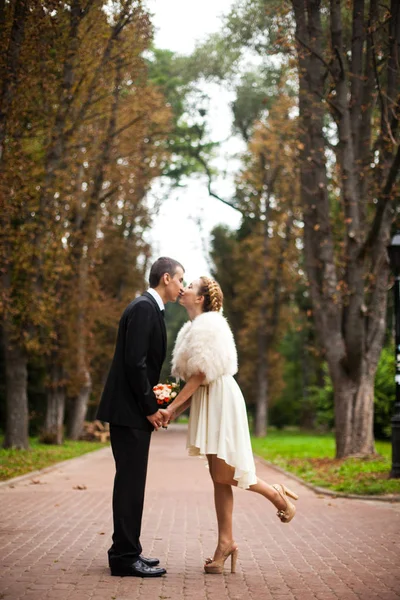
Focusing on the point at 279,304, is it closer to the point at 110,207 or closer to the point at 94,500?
the point at 110,207

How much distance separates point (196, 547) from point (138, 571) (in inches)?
63.5

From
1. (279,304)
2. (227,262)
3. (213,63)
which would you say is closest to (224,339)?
(213,63)

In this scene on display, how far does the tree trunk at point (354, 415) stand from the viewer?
19.1 meters

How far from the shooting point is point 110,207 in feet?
104

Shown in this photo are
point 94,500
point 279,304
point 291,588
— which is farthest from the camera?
point 279,304

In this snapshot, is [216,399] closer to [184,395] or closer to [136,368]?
[184,395]

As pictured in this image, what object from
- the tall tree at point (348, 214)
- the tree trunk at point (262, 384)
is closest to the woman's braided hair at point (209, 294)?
the tall tree at point (348, 214)

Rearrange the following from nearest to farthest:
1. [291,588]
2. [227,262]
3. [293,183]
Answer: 1. [291,588]
2. [293,183]
3. [227,262]

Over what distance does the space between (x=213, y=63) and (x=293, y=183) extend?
20.7ft

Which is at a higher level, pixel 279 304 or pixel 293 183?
pixel 293 183

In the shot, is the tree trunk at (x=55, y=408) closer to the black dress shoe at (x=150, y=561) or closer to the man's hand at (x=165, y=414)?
the black dress shoe at (x=150, y=561)

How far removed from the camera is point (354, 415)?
19.3 metres

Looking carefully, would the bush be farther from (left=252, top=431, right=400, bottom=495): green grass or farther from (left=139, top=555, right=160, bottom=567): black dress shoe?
(left=139, top=555, right=160, bottom=567): black dress shoe

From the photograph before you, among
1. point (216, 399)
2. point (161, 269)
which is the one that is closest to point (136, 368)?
point (216, 399)
